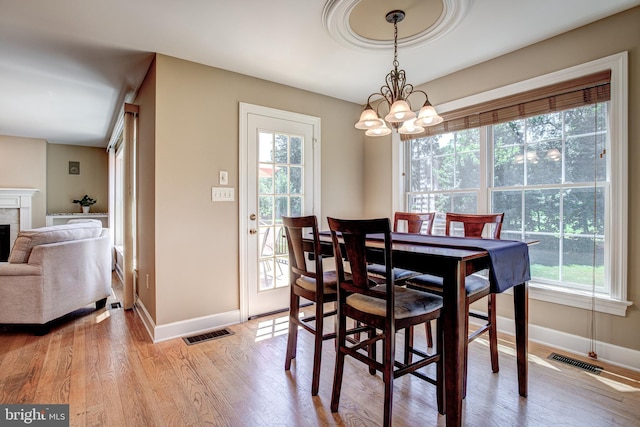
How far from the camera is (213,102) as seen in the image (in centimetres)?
290

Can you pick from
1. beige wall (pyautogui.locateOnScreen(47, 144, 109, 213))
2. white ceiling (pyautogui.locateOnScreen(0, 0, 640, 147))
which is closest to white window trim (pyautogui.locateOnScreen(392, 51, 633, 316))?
white ceiling (pyautogui.locateOnScreen(0, 0, 640, 147))

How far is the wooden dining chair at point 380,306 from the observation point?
1489 millimetres

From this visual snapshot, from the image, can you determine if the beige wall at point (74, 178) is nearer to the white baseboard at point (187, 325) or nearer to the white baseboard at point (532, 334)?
the white baseboard at point (532, 334)

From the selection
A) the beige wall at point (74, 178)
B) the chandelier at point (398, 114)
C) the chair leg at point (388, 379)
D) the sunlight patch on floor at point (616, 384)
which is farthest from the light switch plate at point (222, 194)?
the beige wall at point (74, 178)

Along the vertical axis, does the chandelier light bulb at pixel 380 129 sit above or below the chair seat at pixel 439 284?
above

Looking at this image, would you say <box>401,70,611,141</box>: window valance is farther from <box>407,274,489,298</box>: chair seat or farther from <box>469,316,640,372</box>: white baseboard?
<box>469,316,640,372</box>: white baseboard

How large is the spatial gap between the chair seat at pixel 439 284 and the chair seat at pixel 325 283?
1.81ft

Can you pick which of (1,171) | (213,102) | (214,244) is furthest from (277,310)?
(1,171)

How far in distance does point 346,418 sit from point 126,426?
110cm

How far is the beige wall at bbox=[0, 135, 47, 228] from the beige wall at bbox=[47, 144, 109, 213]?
176 millimetres

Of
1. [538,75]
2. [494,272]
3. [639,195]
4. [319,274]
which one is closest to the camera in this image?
[494,272]

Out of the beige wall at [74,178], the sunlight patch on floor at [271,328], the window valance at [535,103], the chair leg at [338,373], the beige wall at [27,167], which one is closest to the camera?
the chair leg at [338,373]

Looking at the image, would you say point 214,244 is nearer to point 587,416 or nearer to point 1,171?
point 587,416

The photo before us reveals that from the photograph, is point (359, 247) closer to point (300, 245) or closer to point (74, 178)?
point (300, 245)
